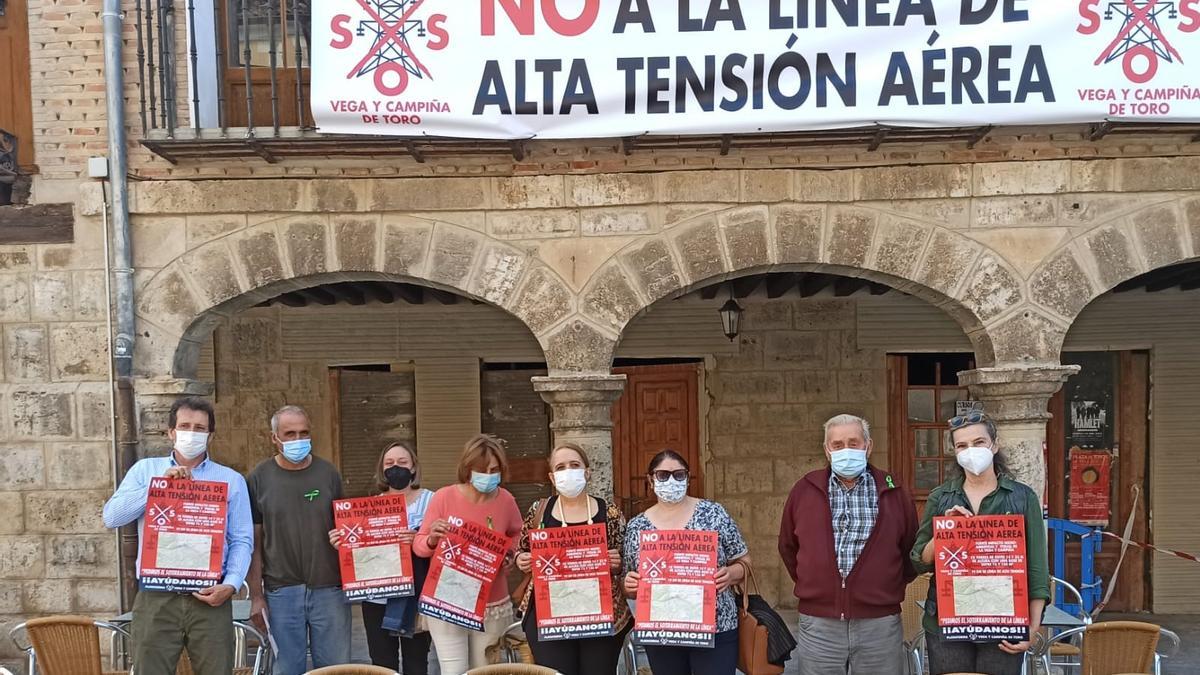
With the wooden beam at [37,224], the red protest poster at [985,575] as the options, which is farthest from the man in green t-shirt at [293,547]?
the red protest poster at [985,575]

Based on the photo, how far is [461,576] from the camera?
3.98 metres

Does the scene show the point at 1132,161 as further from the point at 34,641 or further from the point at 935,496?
the point at 34,641

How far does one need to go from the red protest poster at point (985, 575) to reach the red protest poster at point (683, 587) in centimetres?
92

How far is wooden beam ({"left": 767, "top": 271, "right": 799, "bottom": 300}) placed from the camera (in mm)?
7202

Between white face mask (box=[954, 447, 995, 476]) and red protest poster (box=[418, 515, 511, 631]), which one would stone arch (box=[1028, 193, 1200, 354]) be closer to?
white face mask (box=[954, 447, 995, 476])

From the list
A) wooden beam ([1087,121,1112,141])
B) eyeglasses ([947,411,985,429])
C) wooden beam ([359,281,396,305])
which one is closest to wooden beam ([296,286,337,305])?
wooden beam ([359,281,396,305])

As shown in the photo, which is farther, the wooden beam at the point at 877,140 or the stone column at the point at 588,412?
the stone column at the point at 588,412

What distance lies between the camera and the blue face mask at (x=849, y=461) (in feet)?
12.2

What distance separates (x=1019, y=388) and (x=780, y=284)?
2566 millimetres

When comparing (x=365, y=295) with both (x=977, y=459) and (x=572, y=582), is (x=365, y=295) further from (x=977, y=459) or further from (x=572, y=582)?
(x=977, y=459)

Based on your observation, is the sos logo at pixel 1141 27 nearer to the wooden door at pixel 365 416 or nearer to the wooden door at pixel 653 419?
the wooden door at pixel 653 419

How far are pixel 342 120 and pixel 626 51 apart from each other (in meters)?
1.61

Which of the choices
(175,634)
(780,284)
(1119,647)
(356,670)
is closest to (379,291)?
(780,284)

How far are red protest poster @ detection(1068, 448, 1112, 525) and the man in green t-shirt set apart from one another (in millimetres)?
6563
